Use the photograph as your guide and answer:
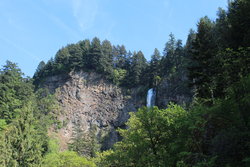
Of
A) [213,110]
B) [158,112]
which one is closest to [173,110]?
[158,112]

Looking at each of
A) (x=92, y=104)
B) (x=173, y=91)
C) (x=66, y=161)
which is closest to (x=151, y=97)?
(x=173, y=91)

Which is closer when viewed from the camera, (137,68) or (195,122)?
(195,122)

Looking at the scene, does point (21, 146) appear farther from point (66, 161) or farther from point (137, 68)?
point (137, 68)

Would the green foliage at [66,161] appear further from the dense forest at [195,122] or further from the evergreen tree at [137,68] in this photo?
the evergreen tree at [137,68]

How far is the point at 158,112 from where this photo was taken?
13469 mm

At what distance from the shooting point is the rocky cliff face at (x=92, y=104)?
5722 centimetres

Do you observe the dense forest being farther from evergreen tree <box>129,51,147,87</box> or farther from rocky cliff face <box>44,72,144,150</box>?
evergreen tree <box>129,51,147,87</box>

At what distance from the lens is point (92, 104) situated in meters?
63.2

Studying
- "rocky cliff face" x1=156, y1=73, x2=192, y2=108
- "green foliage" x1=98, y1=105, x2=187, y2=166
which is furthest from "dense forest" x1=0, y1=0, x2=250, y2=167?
"rocky cliff face" x1=156, y1=73, x2=192, y2=108

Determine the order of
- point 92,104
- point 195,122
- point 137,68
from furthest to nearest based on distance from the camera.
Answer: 1. point 137,68
2. point 92,104
3. point 195,122

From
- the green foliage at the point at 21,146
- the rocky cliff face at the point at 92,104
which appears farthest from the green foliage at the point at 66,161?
the rocky cliff face at the point at 92,104

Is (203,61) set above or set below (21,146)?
above

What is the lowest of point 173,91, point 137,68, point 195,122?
point 195,122

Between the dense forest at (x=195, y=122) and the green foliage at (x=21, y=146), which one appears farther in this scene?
the green foliage at (x=21, y=146)
